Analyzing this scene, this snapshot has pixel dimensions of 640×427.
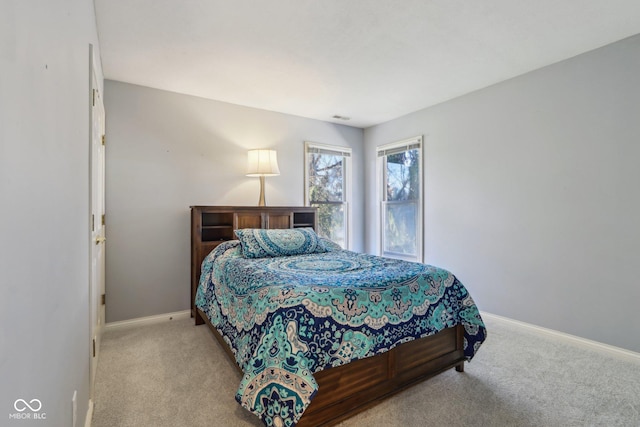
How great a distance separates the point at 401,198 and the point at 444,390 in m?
2.82

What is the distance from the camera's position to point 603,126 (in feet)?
8.48

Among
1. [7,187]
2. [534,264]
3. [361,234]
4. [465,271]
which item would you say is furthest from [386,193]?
[7,187]

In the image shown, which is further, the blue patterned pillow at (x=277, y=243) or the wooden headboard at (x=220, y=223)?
the wooden headboard at (x=220, y=223)

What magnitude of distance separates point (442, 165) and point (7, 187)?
3.94m

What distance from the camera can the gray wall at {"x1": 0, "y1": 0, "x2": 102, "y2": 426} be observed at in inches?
24.0

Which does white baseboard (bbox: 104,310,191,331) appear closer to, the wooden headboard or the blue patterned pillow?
the wooden headboard

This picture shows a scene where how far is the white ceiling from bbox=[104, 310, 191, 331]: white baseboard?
2.51 meters

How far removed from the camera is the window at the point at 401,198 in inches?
165

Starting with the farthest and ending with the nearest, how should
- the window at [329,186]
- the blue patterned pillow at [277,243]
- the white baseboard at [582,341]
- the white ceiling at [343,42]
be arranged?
the window at [329,186], the blue patterned pillow at [277,243], the white baseboard at [582,341], the white ceiling at [343,42]

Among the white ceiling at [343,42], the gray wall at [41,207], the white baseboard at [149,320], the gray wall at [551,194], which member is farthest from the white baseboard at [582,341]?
the gray wall at [41,207]

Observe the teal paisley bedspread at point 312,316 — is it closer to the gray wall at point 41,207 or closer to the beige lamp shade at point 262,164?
the gray wall at point 41,207

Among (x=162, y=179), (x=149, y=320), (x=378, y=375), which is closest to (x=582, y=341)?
(x=378, y=375)

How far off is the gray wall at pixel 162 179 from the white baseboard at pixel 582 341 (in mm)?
3205

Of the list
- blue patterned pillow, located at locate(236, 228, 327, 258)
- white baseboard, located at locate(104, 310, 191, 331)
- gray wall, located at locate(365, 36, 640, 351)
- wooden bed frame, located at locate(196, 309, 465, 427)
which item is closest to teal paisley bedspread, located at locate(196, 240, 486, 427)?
wooden bed frame, located at locate(196, 309, 465, 427)
